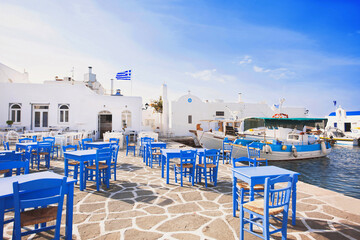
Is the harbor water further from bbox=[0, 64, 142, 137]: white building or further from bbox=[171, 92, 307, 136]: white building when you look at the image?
bbox=[0, 64, 142, 137]: white building

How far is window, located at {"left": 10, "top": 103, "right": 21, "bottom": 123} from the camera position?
55.4 feet

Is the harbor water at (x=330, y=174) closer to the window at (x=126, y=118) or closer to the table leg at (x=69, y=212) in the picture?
the table leg at (x=69, y=212)

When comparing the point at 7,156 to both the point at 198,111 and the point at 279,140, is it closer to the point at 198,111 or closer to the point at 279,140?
the point at 279,140

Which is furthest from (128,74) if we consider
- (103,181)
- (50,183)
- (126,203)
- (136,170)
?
(50,183)

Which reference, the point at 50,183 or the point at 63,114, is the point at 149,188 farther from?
the point at 63,114

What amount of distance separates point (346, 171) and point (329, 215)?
11.6m

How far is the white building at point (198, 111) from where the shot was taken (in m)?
25.0

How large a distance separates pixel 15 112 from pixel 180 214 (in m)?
19.1

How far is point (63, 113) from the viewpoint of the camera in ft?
57.9

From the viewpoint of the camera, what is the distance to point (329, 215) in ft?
13.0

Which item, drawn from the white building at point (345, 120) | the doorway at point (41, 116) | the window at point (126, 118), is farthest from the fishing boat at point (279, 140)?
the white building at point (345, 120)

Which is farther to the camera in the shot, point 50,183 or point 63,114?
point 63,114

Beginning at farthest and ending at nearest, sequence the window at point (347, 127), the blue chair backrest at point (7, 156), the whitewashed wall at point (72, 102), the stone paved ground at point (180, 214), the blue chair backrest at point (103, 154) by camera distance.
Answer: the window at point (347, 127) < the whitewashed wall at point (72, 102) < the blue chair backrest at point (103, 154) < the blue chair backrest at point (7, 156) < the stone paved ground at point (180, 214)

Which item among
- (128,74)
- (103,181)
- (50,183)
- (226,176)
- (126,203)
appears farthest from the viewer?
(128,74)
